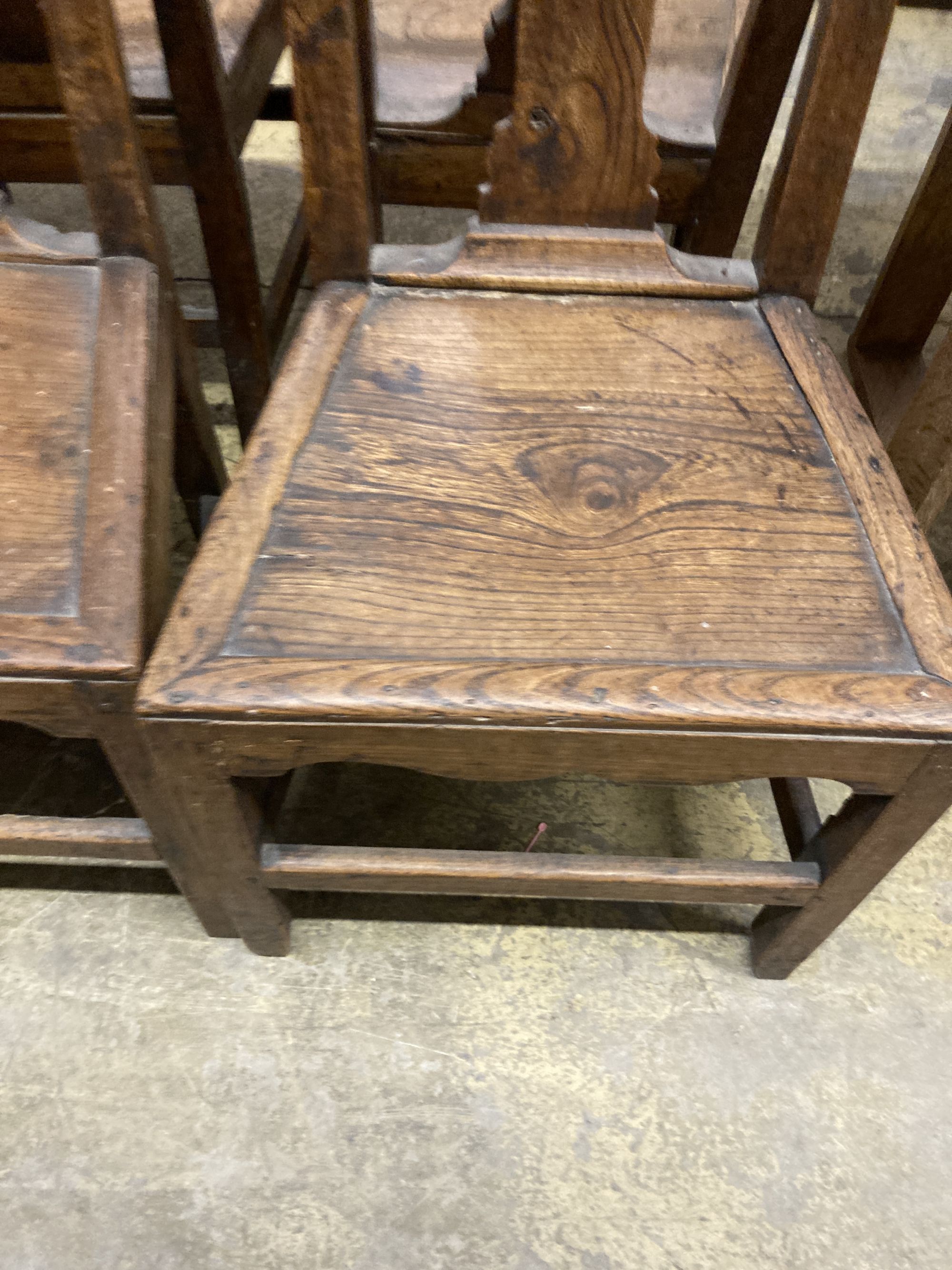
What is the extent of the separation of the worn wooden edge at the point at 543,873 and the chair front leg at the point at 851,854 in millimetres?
28

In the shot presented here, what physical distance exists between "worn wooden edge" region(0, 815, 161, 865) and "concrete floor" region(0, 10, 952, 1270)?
224 millimetres

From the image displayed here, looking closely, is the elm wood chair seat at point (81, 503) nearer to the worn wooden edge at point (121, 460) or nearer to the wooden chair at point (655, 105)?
A: the worn wooden edge at point (121, 460)

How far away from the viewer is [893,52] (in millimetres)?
2561

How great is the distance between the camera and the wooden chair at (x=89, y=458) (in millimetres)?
707

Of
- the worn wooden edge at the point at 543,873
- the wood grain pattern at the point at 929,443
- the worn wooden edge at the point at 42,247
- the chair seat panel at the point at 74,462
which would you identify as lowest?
the worn wooden edge at the point at 543,873

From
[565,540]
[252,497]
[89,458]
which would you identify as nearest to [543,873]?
[565,540]

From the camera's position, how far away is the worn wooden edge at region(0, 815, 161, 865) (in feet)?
2.97

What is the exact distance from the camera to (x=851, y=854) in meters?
0.83

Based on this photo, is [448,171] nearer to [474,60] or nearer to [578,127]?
[474,60]

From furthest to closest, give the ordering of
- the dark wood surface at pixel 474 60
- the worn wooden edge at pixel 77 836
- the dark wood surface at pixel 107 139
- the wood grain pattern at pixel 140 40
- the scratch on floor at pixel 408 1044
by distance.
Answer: the dark wood surface at pixel 474 60 → the wood grain pattern at pixel 140 40 → the scratch on floor at pixel 408 1044 → the worn wooden edge at pixel 77 836 → the dark wood surface at pixel 107 139

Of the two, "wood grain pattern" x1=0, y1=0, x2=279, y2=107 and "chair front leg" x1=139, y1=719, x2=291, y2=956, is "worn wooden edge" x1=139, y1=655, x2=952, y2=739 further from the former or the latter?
"wood grain pattern" x1=0, y1=0, x2=279, y2=107

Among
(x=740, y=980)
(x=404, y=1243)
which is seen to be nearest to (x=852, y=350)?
(x=740, y=980)

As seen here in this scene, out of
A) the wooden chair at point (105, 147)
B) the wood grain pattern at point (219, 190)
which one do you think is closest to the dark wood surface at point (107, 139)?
the wooden chair at point (105, 147)

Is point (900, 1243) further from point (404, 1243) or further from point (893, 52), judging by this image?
point (893, 52)
